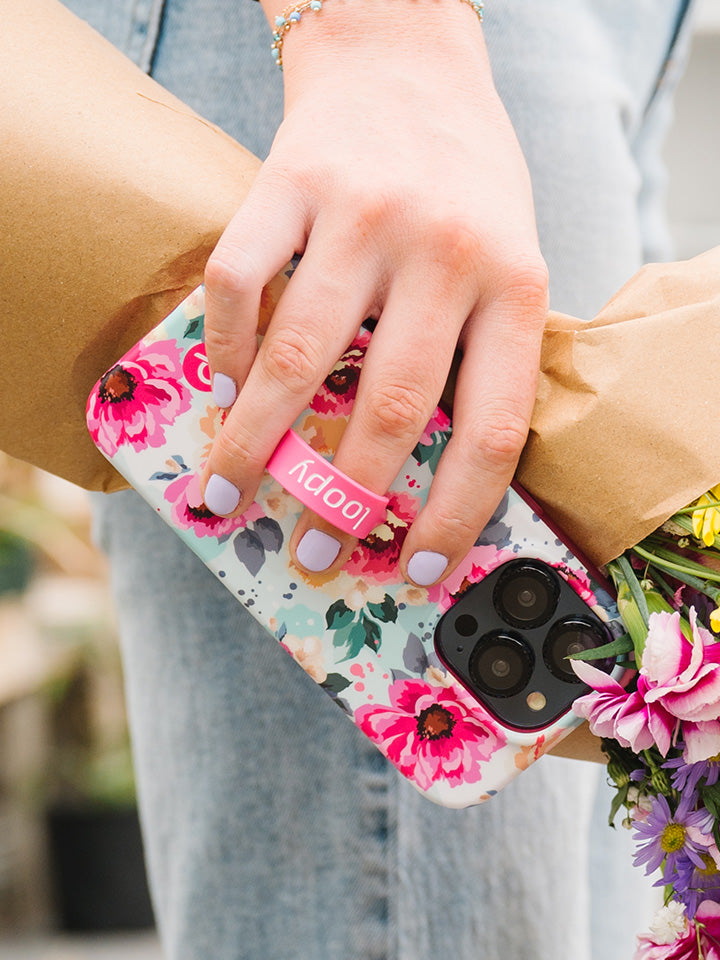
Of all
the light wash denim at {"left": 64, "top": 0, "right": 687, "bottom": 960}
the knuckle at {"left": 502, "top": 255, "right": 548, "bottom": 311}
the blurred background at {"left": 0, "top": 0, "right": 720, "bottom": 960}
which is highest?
the knuckle at {"left": 502, "top": 255, "right": 548, "bottom": 311}

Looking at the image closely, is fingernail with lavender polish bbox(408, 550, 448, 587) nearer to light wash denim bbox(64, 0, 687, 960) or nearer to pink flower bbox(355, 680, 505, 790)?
pink flower bbox(355, 680, 505, 790)

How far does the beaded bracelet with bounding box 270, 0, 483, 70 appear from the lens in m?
0.40

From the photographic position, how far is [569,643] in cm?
39

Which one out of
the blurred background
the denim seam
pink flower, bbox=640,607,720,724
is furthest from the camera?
the blurred background

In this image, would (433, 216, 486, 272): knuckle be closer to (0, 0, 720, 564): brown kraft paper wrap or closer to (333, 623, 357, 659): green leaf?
(0, 0, 720, 564): brown kraft paper wrap

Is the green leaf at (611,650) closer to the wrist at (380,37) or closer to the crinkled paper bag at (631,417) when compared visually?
the crinkled paper bag at (631,417)

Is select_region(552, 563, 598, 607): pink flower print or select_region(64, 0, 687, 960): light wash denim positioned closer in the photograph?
select_region(552, 563, 598, 607): pink flower print

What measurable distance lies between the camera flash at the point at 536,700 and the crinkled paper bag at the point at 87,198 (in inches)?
9.6

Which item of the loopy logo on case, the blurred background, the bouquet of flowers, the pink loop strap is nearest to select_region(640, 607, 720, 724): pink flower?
the bouquet of flowers

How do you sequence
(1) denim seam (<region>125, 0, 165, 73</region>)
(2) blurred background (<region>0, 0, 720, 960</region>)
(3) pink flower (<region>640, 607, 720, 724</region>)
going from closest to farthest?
(3) pink flower (<region>640, 607, 720, 724</region>) < (1) denim seam (<region>125, 0, 165, 73</region>) < (2) blurred background (<region>0, 0, 720, 960</region>)

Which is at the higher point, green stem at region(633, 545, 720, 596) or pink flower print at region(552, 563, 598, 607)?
green stem at region(633, 545, 720, 596)

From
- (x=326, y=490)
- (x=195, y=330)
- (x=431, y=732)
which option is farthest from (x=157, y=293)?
(x=431, y=732)

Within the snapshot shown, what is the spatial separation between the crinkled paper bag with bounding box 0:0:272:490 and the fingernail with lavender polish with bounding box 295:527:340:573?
0.13 meters

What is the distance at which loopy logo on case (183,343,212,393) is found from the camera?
41 cm
